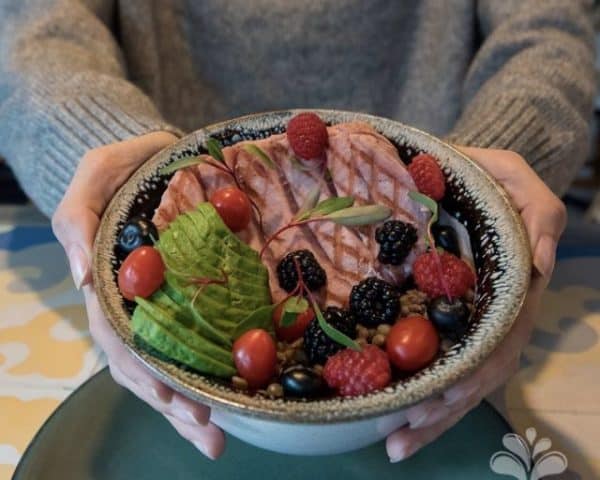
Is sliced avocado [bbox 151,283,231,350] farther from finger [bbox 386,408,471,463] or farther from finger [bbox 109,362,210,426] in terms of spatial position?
finger [bbox 386,408,471,463]

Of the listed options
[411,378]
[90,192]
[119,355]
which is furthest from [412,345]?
[90,192]

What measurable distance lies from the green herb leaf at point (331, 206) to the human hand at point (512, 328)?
151 mm

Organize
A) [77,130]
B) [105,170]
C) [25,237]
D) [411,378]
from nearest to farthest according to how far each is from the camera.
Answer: [411,378] → [105,170] → [77,130] → [25,237]

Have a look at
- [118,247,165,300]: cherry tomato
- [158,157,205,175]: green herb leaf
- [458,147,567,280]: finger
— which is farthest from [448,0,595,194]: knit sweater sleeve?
[118,247,165,300]: cherry tomato

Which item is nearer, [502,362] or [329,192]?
[502,362]

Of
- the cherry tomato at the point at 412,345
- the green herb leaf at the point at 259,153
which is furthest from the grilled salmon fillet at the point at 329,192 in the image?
the cherry tomato at the point at 412,345

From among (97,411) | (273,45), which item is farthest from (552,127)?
(97,411)

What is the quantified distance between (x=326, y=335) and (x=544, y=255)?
0.71 feet

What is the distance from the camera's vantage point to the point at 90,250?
646mm

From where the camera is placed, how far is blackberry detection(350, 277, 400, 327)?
628 millimetres

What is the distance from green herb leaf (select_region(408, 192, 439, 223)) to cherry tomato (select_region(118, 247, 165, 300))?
0.86 ft

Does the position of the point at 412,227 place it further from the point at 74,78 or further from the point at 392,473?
the point at 74,78

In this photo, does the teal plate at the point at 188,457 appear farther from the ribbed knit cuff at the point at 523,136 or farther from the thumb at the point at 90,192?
the ribbed knit cuff at the point at 523,136

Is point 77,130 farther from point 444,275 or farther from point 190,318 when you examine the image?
point 444,275
